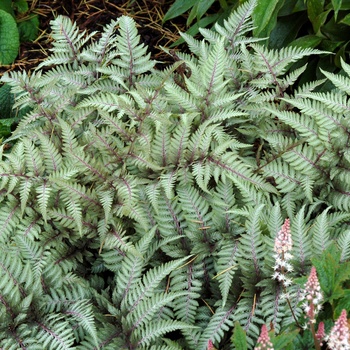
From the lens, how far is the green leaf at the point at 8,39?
10.8 feet

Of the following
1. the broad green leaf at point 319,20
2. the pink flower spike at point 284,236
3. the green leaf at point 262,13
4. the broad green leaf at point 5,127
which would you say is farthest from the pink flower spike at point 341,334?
the broad green leaf at point 5,127

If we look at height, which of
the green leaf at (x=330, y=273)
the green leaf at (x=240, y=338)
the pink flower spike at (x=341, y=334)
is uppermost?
the pink flower spike at (x=341, y=334)

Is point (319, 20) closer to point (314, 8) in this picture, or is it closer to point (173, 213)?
point (314, 8)

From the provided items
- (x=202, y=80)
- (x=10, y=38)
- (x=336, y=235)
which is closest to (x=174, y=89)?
(x=202, y=80)

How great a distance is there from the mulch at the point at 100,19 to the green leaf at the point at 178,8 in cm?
20

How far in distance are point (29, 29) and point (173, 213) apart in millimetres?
1980

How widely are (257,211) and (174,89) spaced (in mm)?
721

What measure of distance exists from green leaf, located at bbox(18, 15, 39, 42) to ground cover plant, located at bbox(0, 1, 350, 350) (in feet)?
3.60

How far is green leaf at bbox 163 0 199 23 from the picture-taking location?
3256 mm

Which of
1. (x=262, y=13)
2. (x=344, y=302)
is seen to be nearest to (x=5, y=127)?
(x=262, y=13)

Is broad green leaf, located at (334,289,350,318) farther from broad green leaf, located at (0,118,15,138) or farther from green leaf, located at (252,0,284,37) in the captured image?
broad green leaf, located at (0,118,15,138)

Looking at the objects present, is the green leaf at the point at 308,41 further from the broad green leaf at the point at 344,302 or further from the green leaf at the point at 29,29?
the green leaf at the point at 29,29

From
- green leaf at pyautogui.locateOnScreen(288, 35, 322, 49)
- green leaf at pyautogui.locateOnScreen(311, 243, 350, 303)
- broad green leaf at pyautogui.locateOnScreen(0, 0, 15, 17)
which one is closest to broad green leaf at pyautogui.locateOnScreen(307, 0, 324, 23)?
green leaf at pyautogui.locateOnScreen(288, 35, 322, 49)

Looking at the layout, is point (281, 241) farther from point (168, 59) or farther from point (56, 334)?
point (168, 59)
